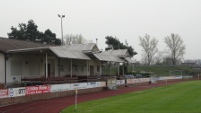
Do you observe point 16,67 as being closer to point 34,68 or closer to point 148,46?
point 34,68

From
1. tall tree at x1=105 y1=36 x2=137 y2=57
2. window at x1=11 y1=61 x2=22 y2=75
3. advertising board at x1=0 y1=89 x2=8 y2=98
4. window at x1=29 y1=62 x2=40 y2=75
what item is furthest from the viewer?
tall tree at x1=105 y1=36 x2=137 y2=57

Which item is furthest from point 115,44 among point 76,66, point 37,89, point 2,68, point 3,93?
point 3,93

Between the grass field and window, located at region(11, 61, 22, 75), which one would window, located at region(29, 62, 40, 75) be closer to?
window, located at region(11, 61, 22, 75)

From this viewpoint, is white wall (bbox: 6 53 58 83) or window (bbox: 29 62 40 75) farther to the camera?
A: window (bbox: 29 62 40 75)

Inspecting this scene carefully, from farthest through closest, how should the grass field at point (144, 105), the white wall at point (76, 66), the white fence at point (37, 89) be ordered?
1. the white wall at point (76, 66)
2. the white fence at point (37, 89)
3. the grass field at point (144, 105)

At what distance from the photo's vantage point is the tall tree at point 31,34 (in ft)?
236

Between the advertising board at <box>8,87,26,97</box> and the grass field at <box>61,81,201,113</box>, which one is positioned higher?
the advertising board at <box>8,87,26,97</box>

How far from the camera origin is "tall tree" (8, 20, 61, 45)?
236ft

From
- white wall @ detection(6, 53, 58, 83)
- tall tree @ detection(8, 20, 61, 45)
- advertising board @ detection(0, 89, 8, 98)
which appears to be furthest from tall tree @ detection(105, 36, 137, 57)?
advertising board @ detection(0, 89, 8, 98)

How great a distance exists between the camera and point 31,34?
74.4 meters

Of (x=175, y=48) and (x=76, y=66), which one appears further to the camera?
(x=175, y=48)

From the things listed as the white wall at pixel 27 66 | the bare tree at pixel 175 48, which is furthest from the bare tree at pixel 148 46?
the white wall at pixel 27 66

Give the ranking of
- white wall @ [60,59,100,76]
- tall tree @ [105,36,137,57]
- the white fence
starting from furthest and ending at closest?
tall tree @ [105,36,137,57], white wall @ [60,59,100,76], the white fence

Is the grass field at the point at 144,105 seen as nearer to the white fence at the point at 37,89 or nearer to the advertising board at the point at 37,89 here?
the white fence at the point at 37,89
